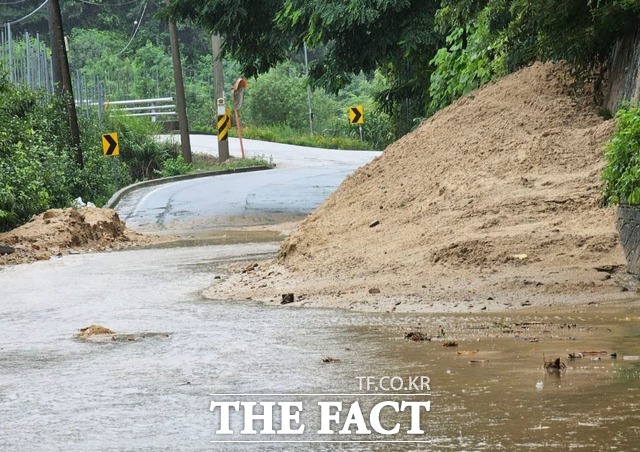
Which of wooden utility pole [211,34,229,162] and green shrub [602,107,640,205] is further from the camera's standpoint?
wooden utility pole [211,34,229,162]

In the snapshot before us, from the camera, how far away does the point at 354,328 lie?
8.98 metres

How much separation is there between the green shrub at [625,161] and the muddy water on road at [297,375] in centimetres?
122

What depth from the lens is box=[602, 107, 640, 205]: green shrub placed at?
383 inches

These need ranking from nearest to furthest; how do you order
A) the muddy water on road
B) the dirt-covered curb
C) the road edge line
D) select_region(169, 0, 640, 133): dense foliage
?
the muddy water on road → select_region(169, 0, 640, 133): dense foliage → the dirt-covered curb → the road edge line

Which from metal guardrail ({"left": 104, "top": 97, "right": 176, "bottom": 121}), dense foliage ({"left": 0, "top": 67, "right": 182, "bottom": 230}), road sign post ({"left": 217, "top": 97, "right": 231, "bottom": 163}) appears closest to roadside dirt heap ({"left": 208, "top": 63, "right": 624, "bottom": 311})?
dense foliage ({"left": 0, "top": 67, "right": 182, "bottom": 230})

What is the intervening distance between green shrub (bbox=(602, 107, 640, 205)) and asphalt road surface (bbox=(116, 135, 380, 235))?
40.2ft

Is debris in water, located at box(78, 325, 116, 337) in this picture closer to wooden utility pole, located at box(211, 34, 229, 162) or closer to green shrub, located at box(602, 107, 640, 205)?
green shrub, located at box(602, 107, 640, 205)

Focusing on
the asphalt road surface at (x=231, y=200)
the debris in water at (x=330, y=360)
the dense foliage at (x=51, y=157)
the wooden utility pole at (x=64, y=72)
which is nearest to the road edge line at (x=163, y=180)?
the asphalt road surface at (x=231, y=200)

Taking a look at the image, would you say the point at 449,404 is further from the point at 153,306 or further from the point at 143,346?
the point at 153,306

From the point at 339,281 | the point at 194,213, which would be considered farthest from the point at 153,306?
the point at 194,213

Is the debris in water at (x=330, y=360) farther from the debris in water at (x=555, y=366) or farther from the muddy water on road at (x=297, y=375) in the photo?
the debris in water at (x=555, y=366)

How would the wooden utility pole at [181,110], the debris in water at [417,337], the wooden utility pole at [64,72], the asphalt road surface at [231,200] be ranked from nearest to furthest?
the debris in water at [417,337], the asphalt road surface at [231,200], the wooden utility pole at [64,72], the wooden utility pole at [181,110]

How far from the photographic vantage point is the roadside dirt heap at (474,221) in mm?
10297

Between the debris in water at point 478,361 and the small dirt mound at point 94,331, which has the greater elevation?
the debris in water at point 478,361
